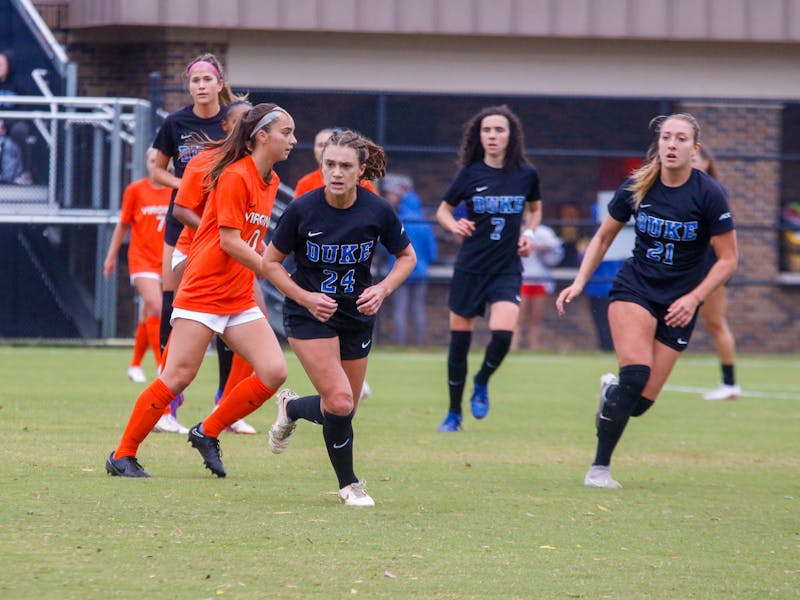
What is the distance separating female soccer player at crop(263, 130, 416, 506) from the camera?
272 inches

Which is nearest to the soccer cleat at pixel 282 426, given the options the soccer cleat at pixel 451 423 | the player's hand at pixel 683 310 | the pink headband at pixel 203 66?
the player's hand at pixel 683 310

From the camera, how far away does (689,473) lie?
881 cm

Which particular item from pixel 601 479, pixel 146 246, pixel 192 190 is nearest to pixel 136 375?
pixel 146 246

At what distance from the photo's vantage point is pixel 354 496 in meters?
7.02

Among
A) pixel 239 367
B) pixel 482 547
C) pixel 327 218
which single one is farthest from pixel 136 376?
pixel 482 547

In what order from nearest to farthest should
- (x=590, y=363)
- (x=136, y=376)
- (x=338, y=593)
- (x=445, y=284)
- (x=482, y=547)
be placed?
1. (x=338, y=593)
2. (x=482, y=547)
3. (x=136, y=376)
4. (x=590, y=363)
5. (x=445, y=284)

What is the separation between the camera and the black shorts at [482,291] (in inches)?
413

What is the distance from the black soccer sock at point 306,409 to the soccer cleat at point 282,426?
0.04m

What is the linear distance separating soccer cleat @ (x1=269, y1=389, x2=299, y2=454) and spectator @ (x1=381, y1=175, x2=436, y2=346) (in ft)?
36.4

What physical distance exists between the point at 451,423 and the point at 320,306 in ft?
12.3

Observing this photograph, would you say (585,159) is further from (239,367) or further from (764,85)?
(239,367)

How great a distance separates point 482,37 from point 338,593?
15768 millimetres

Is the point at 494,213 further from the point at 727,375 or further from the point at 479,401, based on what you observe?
the point at 727,375

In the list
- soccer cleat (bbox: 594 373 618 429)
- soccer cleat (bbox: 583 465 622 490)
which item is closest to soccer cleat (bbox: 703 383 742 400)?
soccer cleat (bbox: 594 373 618 429)
